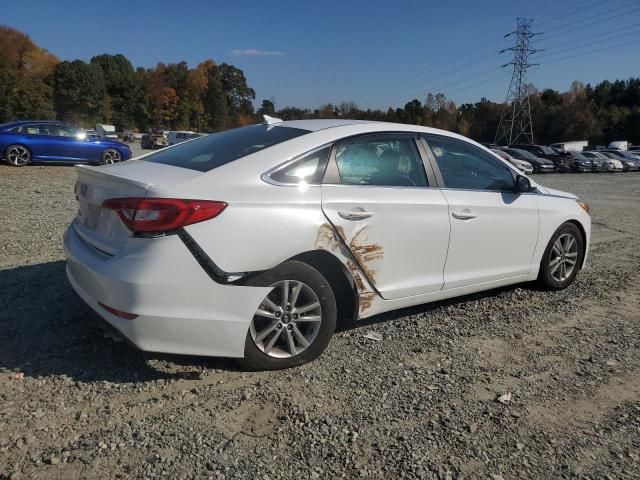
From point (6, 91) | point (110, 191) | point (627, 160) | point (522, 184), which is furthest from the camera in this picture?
point (6, 91)

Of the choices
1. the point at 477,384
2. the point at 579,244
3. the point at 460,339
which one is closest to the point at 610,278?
the point at 579,244

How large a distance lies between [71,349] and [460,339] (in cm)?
272

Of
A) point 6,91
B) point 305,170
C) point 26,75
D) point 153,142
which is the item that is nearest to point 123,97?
point 26,75

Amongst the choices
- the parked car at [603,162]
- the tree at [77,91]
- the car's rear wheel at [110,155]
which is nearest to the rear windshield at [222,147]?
the car's rear wheel at [110,155]

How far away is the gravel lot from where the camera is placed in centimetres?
243

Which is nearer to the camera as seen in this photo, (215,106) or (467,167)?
(467,167)

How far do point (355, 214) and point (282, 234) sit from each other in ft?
1.89

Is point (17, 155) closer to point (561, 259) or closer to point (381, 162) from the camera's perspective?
point (381, 162)

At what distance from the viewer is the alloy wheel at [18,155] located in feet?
50.0

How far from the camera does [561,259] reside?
514 centimetres

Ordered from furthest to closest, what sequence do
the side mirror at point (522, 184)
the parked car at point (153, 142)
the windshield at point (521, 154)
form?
the parked car at point (153, 142), the windshield at point (521, 154), the side mirror at point (522, 184)

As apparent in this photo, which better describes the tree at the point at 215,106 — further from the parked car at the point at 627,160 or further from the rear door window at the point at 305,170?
the rear door window at the point at 305,170

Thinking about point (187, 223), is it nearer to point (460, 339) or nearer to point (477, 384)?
point (477, 384)

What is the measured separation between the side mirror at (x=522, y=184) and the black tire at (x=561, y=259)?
0.65 metres
